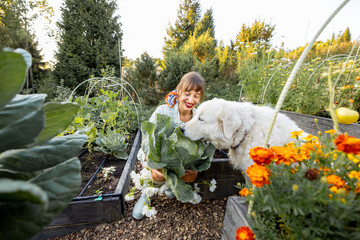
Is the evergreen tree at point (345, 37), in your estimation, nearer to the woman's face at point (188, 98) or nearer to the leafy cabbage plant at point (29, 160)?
the woman's face at point (188, 98)

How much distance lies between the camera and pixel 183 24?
1825 cm

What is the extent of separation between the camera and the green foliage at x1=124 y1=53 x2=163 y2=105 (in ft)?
17.9

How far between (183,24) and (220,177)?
804 inches

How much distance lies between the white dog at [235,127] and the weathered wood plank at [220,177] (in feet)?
0.50

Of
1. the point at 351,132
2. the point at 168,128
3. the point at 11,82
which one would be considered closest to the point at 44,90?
the point at 168,128

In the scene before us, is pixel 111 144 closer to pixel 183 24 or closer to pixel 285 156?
pixel 285 156

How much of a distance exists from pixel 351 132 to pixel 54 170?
307 cm

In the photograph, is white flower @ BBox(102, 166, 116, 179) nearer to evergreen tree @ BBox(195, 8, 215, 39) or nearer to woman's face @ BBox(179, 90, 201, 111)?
woman's face @ BBox(179, 90, 201, 111)

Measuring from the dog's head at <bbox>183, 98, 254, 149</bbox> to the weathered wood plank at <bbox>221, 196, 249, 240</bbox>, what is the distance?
0.89 metres

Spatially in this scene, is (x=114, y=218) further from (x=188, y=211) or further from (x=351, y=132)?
(x=351, y=132)

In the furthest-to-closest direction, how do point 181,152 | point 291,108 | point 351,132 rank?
point 291,108 < point 351,132 < point 181,152

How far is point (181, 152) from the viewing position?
1531 mm

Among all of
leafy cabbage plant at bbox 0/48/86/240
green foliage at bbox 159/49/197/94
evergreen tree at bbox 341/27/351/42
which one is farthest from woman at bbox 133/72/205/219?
evergreen tree at bbox 341/27/351/42

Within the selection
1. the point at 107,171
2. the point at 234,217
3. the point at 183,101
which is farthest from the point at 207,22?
the point at 234,217
